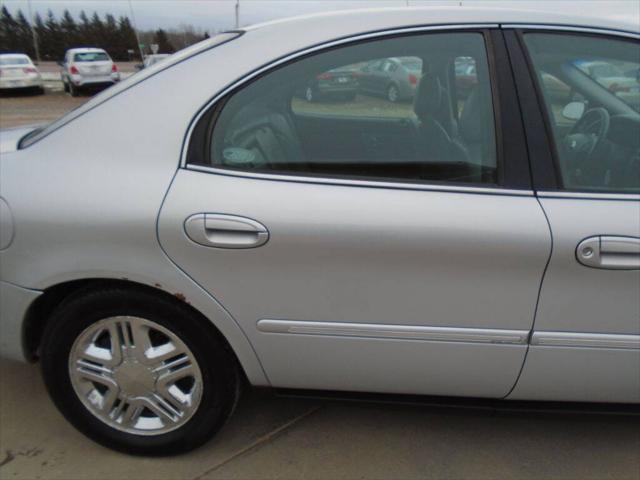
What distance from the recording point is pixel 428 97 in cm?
186

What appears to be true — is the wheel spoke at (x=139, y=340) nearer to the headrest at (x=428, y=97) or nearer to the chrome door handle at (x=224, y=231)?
the chrome door handle at (x=224, y=231)

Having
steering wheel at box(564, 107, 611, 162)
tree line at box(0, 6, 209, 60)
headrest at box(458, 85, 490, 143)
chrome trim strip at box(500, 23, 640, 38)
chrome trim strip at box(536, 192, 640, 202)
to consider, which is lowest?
tree line at box(0, 6, 209, 60)

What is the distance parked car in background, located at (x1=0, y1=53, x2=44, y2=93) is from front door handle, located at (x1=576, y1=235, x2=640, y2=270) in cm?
2010

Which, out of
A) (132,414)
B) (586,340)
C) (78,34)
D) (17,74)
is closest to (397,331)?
(586,340)

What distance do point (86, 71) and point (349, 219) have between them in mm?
19900

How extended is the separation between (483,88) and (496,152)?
22 cm

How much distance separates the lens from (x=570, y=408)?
1.84 m

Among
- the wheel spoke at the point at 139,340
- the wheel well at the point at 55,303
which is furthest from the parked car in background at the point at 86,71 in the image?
the wheel spoke at the point at 139,340

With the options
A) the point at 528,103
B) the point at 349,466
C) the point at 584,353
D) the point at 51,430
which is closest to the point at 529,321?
the point at 584,353

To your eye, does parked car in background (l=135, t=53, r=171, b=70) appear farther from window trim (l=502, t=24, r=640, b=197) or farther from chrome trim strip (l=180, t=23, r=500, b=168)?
window trim (l=502, t=24, r=640, b=197)

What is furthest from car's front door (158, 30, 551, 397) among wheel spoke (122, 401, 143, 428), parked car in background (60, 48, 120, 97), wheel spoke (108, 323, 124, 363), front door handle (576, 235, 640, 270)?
parked car in background (60, 48, 120, 97)

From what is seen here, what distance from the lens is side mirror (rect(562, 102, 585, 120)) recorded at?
1.83m

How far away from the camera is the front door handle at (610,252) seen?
1570 mm

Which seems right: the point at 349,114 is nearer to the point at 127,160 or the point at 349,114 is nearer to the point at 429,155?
the point at 429,155
